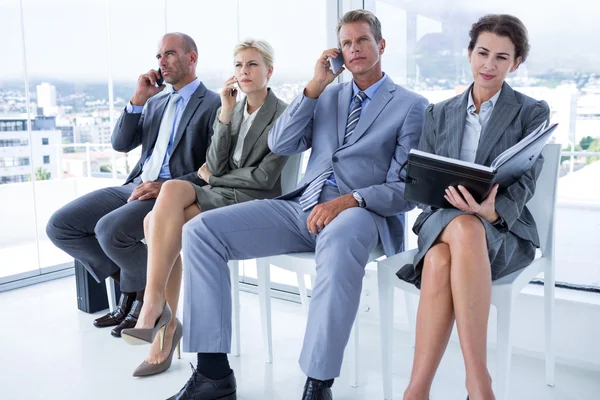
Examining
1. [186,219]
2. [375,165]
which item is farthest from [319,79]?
[186,219]

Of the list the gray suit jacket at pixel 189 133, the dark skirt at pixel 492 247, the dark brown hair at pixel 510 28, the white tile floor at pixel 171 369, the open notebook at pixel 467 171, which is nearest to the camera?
the open notebook at pixel 467 171

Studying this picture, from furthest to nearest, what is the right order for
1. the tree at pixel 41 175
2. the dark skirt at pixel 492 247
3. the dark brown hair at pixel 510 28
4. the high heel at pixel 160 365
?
the tree at pixel 41 175 < the high heel at pixel 160 365 < the dark brown hair at pixel 510 28 < the dark skirt at pixel 492 247

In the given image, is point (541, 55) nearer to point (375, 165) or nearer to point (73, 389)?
point (375, 165)

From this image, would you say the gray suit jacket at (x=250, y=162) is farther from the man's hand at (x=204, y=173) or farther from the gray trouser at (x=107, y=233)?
the gray trouser at (x=107, y=233)

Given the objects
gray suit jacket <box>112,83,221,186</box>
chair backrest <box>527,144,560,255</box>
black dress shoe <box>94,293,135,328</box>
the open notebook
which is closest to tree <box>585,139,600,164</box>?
chair backrest <box>527,144,560,255</box>

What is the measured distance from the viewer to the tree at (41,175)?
3.73m

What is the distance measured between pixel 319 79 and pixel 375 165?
1.34 feet

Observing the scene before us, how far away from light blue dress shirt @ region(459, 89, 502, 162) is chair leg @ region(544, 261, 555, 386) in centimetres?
53

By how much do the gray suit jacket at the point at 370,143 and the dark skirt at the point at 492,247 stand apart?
20cm

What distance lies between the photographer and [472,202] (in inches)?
71.4

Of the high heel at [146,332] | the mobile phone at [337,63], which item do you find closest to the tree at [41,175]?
the high heel at [146,332]

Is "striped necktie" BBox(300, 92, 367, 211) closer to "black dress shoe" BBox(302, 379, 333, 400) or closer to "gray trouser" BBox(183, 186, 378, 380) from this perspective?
"gray trouser" BBox(183, 186, 378, 380)

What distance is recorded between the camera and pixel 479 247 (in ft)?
5.82

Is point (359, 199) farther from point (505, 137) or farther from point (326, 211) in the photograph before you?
point (505, 137)
